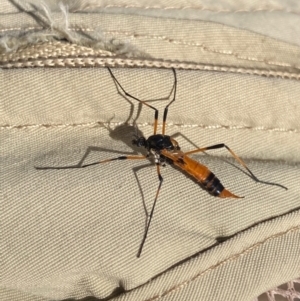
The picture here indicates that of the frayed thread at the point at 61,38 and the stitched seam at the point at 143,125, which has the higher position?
the frayed thread at the point at 61,38

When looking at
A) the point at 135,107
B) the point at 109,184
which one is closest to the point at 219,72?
the point at 135,107

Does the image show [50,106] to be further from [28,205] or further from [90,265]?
[90,265]

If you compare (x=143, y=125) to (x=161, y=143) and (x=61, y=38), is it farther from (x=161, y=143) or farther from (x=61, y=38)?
(x=61, y=38)

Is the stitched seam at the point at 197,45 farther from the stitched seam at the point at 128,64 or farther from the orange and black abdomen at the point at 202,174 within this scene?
the orange and black abdomen at the point at 202,174

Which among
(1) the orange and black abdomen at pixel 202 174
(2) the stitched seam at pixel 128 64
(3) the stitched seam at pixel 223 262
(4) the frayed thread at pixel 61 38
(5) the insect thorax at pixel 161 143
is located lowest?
(3) the stitched seam at pixel 223 262

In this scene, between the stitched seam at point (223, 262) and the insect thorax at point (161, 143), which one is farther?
the insect thorax at point (161, 143)

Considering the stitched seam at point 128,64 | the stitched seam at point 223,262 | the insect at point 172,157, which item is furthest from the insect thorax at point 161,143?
the stitched seam at point 223,262

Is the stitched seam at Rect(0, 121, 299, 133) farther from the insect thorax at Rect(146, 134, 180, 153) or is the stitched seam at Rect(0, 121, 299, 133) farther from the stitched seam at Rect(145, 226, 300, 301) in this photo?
the stitched seam at Rect(145, 226, 300, 301)
